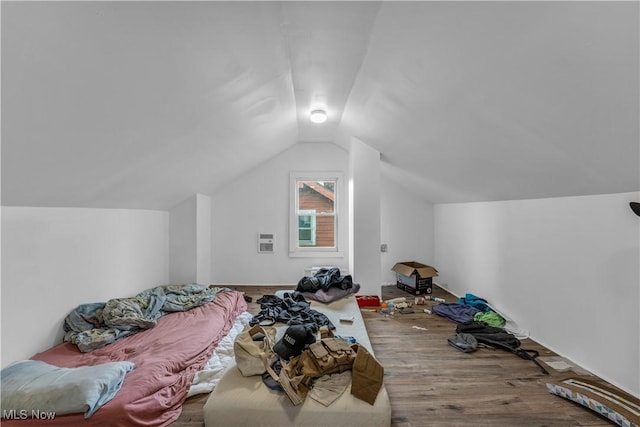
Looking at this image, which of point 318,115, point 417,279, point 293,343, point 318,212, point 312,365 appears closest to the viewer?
point 312,365

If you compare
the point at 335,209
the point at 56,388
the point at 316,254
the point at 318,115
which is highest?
the point at 318,115

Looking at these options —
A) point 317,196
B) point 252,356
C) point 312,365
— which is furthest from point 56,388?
point 317,196

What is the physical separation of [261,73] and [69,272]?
2305 millimetres

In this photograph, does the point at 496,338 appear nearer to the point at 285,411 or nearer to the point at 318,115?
the point at 285,411

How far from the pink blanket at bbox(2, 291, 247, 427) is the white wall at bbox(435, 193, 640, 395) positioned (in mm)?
2961

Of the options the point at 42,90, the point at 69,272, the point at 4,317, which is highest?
the point at 42,90

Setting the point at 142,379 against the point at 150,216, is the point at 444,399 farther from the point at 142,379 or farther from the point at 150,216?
the point at 150,216

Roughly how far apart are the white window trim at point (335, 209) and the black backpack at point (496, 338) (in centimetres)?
222

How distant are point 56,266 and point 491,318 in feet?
13.3

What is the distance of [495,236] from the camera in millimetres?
3197

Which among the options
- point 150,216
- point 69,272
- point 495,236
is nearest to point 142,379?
point 69,272

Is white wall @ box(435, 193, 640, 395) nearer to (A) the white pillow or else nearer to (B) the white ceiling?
(B) the white ceiling

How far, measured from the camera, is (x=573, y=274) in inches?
87.0

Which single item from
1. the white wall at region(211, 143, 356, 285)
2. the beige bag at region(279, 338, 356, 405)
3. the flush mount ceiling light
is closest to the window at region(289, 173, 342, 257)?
the white wall at region(211, 143, 356, 285)
